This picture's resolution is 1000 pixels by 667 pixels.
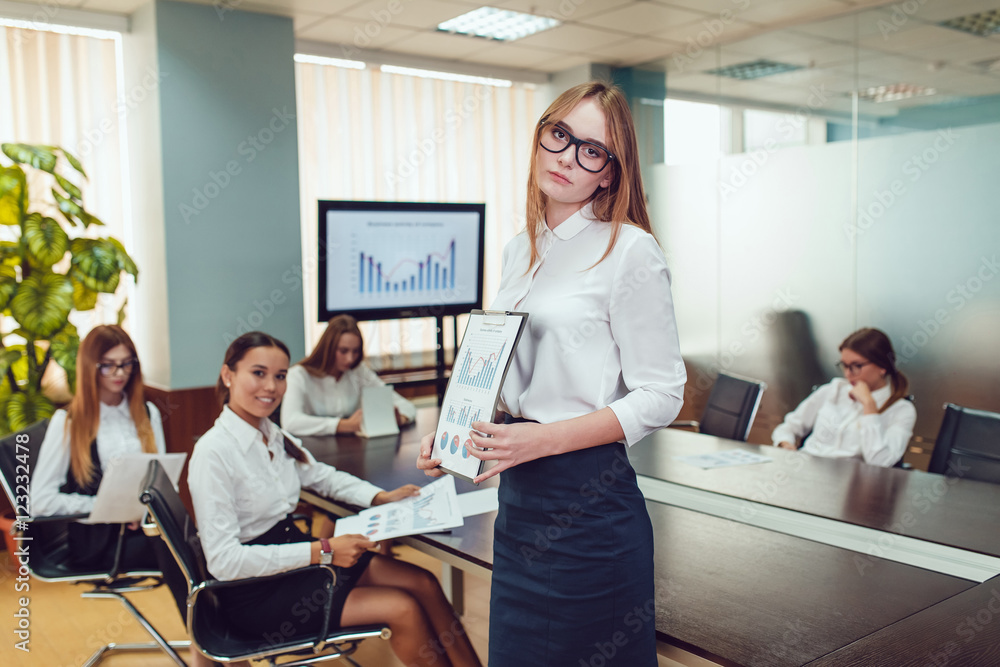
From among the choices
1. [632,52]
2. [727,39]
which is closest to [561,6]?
[632,52]

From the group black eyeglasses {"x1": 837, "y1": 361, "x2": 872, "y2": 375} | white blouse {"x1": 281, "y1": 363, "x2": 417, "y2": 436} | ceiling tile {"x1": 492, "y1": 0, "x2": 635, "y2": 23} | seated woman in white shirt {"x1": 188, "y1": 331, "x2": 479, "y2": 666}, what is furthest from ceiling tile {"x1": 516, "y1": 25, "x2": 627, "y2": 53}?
seated woman in white shirt {"x1": 188, "y1": 331, "x2": 479, "y2": 666}

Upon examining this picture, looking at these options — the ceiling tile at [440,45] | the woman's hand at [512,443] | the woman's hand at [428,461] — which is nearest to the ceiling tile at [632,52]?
the ceiling tile at [440,45]

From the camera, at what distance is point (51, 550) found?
289 centimetres

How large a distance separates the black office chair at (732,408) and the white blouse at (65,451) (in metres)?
2.47

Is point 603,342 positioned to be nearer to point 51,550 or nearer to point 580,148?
point 580,148

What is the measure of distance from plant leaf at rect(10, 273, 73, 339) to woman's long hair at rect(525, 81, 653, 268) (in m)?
3.36

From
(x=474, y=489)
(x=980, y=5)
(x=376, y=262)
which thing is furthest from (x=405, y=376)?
(x=980, y=5)

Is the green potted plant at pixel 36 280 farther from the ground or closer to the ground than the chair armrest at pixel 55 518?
farther from the ground

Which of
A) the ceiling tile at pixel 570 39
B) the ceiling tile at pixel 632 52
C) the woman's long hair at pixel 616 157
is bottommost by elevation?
the woman's long hair at pixel 616 157

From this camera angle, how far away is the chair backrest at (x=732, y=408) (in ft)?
12.1

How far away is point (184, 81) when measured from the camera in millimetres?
4641

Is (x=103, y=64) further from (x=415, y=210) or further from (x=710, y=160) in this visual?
(x=710, y=160)

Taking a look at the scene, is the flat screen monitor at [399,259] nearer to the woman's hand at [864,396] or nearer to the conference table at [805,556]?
A: the conference table at [805,556]

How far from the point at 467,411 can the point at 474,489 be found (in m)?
1.32
